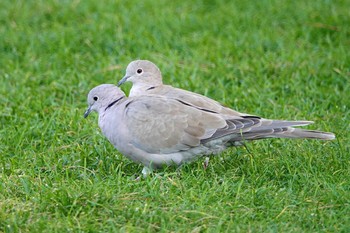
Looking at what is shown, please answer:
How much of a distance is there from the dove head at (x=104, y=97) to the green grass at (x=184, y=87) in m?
0.34

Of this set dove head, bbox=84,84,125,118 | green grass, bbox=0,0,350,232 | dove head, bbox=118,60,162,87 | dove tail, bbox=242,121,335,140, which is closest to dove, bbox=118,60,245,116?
dove head, bbox=118,60,162,87

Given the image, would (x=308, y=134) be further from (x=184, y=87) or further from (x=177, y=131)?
(x=184, y=87)

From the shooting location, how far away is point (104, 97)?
19.0ft

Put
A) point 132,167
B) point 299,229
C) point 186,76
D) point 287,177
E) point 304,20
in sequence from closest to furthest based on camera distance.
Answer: point 299,229 < point 287,177 < point 132,167 < point 186,76 < point 304,20

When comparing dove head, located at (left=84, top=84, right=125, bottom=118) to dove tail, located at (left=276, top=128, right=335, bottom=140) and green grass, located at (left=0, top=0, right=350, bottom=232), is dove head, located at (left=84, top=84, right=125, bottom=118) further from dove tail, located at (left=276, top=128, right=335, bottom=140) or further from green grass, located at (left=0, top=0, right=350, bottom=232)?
dove tail, located at (left=276, top=128, right=335, bottom=140)

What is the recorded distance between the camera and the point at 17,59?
779cm

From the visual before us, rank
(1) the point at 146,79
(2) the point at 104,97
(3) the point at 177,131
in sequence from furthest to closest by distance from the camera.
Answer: (1) the point at 146,79 → (2) the point at 104,97 → (3) the point at 177,131

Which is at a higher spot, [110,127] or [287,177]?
[110,127]

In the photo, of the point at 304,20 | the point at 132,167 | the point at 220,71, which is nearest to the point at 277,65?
the point at 220,71

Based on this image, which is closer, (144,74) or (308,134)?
(308,134)

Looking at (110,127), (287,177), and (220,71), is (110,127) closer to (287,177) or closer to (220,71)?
(287,177)

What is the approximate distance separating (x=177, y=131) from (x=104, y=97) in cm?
77

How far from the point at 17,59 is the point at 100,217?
360 centimetres

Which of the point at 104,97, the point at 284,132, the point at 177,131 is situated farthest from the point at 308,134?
the point at 104,97
